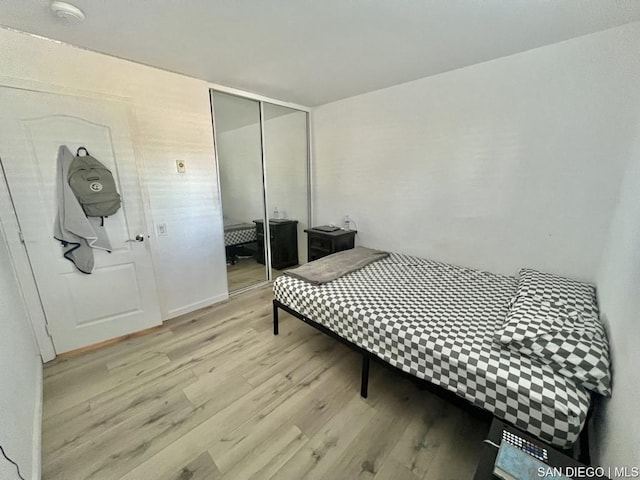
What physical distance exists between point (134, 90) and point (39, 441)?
260cm

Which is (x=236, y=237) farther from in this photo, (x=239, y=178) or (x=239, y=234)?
(x=239, y=178)

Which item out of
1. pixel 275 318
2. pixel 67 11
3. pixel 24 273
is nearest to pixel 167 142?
pixel 67 11

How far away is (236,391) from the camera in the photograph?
1843 mm

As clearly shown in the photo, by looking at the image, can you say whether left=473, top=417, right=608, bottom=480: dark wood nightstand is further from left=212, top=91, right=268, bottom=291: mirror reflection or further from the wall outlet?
left=212, top=91, right=268, bottom=291: mirror reflection

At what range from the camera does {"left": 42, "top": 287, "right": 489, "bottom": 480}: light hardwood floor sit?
1.37m

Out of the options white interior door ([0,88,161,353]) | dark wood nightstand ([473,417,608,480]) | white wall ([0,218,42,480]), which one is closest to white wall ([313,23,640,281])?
dark wood nightstand ([473,417,608,480])

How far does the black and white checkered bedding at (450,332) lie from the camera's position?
1151 mm

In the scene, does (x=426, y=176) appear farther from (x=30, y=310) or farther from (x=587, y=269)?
(x=30, y=310)

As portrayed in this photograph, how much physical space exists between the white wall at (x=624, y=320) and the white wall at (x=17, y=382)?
226 centimetres

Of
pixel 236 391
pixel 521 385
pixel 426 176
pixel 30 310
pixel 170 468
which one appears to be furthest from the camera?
pixel 426 176

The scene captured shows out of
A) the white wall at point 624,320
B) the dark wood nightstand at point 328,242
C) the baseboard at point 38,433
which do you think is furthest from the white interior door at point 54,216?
the white wall at point 624,320

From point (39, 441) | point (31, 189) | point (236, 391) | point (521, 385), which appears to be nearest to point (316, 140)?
point (31, 189)

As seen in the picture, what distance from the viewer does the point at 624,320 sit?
1174 millimetres

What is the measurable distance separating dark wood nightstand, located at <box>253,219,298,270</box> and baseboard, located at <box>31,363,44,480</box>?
2.43 metres
